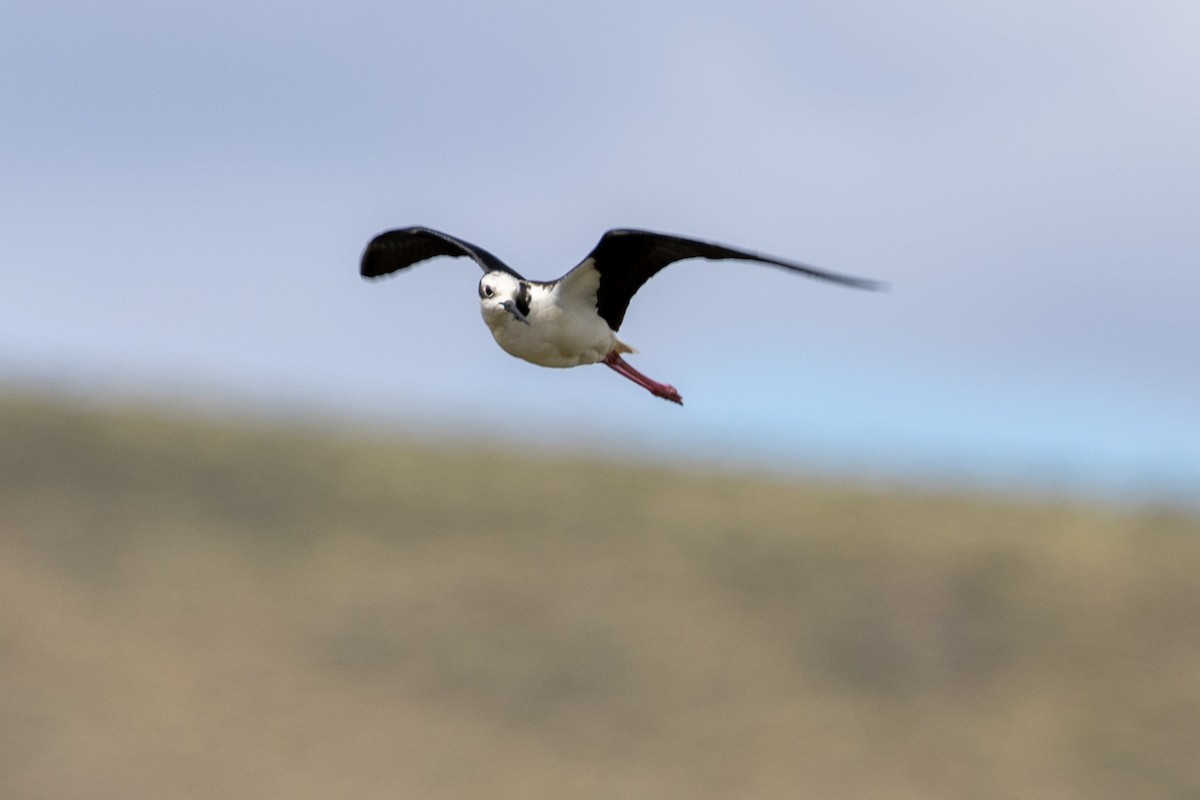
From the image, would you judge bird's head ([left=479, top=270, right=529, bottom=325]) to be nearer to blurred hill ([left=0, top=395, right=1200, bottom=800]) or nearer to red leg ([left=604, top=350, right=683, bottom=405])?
red leg ([left=604, top=350, right=683, bottom=405])

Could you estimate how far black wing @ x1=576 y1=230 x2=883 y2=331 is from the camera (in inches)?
451

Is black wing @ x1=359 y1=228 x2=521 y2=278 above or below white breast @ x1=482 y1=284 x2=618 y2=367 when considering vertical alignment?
above

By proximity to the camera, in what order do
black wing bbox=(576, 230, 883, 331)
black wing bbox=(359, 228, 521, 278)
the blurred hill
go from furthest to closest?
the blurred hill → black wing bbox=(359, 228, 521, 278) → black wing bbox=(576, 230, 883, 331)

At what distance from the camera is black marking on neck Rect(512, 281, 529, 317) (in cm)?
1212

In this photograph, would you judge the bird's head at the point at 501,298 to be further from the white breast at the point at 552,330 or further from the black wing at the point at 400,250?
the black wing at the point at 400,250

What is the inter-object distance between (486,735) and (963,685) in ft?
27.1

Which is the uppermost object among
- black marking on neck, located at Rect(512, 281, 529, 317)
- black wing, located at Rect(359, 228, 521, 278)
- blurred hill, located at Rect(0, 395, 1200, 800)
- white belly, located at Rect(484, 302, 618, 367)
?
black wing, located at Rect(359, 228, 521, 278)

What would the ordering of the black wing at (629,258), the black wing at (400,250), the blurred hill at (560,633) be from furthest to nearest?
the blurred hill at (560,633), the black wing at (400,250), the black wing at (629,258)

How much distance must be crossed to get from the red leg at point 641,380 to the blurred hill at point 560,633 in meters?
21.8

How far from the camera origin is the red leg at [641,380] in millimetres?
13070

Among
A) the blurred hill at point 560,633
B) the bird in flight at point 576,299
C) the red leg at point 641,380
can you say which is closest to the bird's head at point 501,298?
the bird in flight at point 576,299

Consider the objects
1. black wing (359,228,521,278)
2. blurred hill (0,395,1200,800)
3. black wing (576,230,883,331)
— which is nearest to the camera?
black wing (576,230,883,331)

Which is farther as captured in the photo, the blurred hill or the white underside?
the blurred hill

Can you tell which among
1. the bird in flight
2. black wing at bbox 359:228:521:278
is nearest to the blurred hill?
black wing at bbox 359:228:521:278
